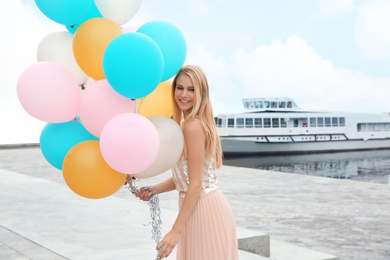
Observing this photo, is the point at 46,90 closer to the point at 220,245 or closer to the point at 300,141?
the point at 220,245

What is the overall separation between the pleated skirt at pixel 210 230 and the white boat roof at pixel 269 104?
32.6 metres

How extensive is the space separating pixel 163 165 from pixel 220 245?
0.50 metres

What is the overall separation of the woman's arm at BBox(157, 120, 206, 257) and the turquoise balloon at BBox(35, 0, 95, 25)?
32.4 inches

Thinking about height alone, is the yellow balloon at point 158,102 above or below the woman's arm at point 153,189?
above

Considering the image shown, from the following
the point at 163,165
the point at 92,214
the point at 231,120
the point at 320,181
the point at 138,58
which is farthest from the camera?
the point at 231,120

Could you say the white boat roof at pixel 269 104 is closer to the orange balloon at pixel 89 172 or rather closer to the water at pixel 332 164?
the water at pixel 332 164

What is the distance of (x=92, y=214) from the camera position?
21.9 ft

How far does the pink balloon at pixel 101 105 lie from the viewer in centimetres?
250

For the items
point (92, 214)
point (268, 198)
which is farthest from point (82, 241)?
point (268, 198)

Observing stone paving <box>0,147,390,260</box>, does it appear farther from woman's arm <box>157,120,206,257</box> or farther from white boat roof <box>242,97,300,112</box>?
white boat roof <box>242,97,300,112</box>

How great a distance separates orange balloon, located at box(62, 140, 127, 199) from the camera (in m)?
2.52

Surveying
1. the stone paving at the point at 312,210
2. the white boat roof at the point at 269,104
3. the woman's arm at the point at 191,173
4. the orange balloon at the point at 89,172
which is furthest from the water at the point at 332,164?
the orange balloon at the point at 89,172

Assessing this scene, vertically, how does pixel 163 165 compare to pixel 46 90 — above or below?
below

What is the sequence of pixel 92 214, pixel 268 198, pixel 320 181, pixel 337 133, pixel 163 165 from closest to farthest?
pixel 163 165 < pixel 92 214 < pixel 268 198 < pixel 320 181 < pixel 337 133
